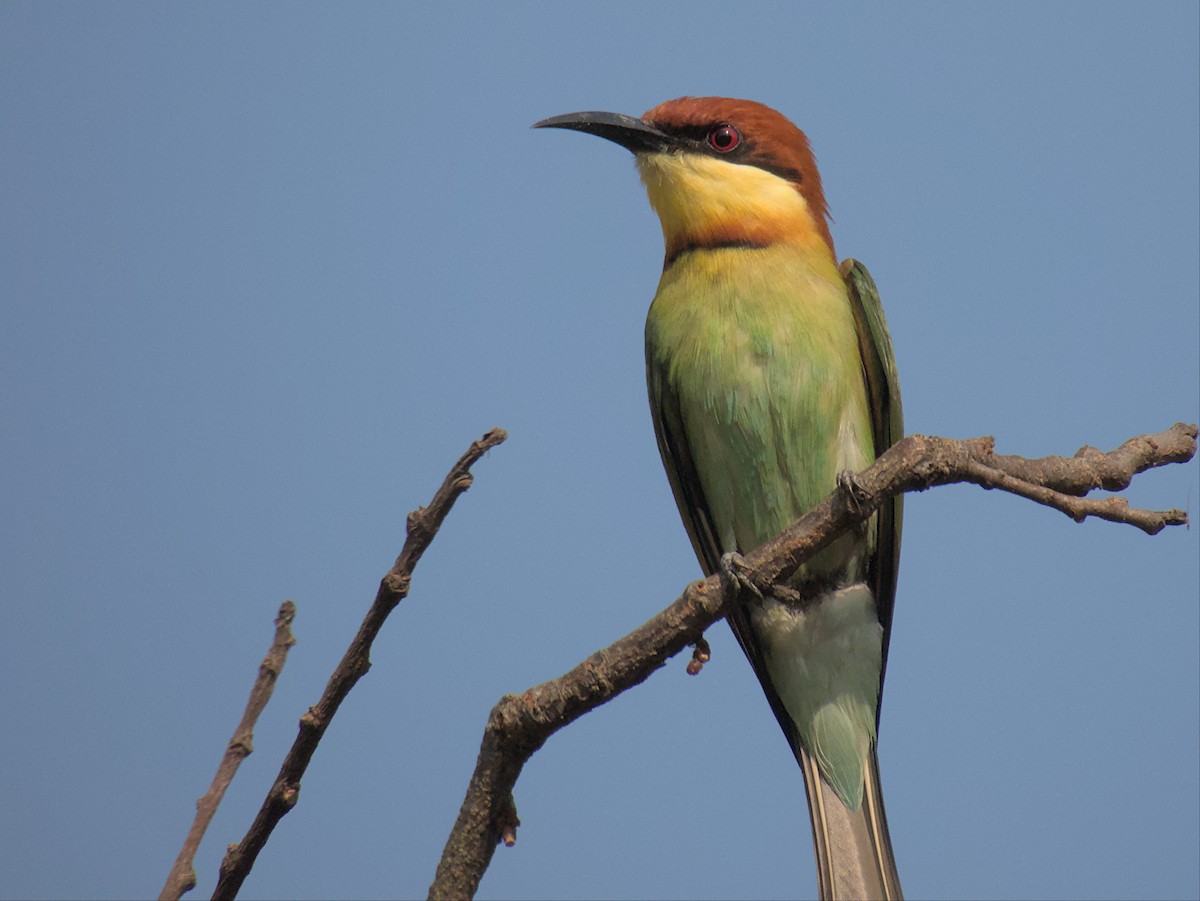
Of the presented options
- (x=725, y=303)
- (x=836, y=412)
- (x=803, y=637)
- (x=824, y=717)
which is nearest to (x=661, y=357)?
(x=725, y=303)

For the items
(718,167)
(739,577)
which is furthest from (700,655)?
(718,167)

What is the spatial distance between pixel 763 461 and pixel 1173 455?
120 centimetres

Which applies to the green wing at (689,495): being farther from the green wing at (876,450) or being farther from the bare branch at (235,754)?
the bare branch at (235,754)

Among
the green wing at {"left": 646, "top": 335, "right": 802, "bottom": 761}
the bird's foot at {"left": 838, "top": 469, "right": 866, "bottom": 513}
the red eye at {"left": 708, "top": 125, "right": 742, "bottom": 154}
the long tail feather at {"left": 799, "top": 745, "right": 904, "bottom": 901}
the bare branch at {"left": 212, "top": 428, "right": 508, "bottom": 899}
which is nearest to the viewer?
the bare branch at {"left": 212, "top": 428, "right": 508, "bottom": 899}

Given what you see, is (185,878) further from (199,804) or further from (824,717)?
(824,717)

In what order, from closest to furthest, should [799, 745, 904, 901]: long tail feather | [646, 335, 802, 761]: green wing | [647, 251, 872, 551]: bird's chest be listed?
[799, 745, 904, 901]: long tail feather, [647, 251, 872, 551]: bird's chest, [646, 335, 802, 761]: green wing

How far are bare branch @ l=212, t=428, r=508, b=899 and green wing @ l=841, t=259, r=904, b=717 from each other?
196 centimetres

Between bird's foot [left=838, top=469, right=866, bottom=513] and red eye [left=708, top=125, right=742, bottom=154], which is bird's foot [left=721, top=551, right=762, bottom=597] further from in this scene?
red eye [left=708, top=125, right=742, bottom=154]

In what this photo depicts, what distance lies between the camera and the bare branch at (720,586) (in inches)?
84.2

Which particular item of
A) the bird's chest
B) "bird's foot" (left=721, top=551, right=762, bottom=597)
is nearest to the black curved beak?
the bird's chest

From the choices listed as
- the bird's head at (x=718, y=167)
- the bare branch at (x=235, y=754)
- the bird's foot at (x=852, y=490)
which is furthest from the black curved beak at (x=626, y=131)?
the bare branch at (x=235, y=754)

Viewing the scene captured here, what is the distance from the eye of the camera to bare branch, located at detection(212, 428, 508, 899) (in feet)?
6.05

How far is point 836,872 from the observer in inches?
130

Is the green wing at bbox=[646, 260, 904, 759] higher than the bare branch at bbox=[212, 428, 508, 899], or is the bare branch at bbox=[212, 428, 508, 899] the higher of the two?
the green wing at bbox=[646, 260, 904, 759]
